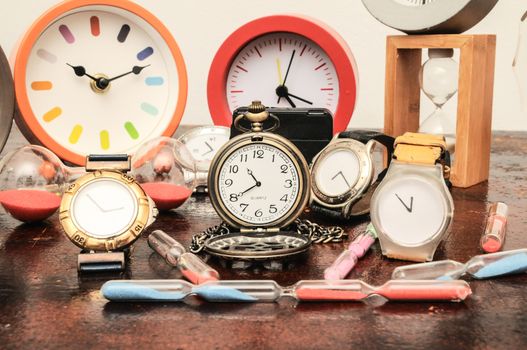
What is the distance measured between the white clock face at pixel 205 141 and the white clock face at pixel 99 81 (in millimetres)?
114

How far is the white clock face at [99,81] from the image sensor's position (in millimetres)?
Answer: 1713

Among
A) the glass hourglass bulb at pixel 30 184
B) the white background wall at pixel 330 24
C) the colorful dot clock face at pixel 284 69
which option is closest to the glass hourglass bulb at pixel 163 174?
the glass hourglass bulb at pixel 30 184

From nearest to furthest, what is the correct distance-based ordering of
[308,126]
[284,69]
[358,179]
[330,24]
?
[358,179], [308,126], [284,69], [330,24]

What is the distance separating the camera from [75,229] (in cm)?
109

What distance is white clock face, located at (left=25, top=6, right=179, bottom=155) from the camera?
1.71 m

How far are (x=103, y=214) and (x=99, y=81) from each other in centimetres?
68

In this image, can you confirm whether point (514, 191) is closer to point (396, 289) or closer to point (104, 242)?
point (396, 289)

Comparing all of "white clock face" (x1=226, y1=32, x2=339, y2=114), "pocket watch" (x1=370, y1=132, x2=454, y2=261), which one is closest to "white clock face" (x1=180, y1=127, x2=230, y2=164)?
"white clock face" (x1=226, y1=32, x2=339, y2=114)

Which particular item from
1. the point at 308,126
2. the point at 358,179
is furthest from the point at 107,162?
the point at 308,126

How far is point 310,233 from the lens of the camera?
1.24m

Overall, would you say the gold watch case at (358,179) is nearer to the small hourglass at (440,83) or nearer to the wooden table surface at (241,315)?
the wooden table surface at (241,315)

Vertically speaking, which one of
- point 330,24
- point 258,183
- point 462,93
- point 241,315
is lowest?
point 241,315

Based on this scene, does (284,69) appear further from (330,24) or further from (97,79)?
(330,24)

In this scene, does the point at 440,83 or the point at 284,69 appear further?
the point at 284,69
